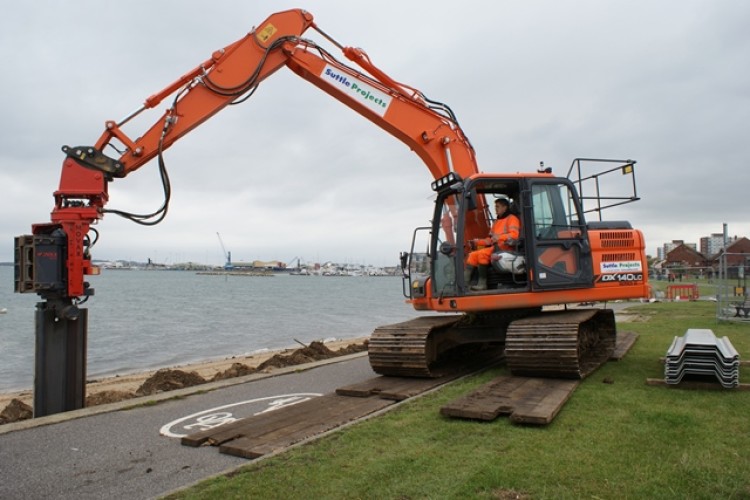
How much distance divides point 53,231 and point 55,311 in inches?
43.2

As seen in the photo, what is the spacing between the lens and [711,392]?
22.0 feet

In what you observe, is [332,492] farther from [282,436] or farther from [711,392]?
Answer: [711,392]

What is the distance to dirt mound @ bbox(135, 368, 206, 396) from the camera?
30.2 ft

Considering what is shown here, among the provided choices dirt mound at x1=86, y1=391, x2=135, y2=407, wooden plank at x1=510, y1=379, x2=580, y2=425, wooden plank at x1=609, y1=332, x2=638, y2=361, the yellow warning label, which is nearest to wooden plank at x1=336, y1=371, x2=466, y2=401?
wooden plank at x1=510, y1=379, x2=580, y2=425

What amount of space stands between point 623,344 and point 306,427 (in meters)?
7.87

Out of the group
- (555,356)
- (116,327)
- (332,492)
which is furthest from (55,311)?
(116,327)

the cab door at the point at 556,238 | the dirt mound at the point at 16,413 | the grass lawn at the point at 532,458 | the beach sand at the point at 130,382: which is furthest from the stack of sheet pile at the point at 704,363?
the dirt mound at the point at 16,413

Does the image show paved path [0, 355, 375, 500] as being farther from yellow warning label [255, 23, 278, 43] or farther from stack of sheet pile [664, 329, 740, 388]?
yellow warning label [255, 23, 278, 43]

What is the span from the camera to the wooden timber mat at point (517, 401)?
17.9 feet

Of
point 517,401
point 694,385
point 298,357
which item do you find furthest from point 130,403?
point 694,385

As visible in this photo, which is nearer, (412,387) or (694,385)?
(694,385)

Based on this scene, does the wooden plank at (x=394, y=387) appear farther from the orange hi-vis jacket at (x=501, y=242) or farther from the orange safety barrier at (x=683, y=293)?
the orange safety barrier at (x=683, y=293)

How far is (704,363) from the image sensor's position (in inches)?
271

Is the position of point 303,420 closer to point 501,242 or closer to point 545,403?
point 545,403
